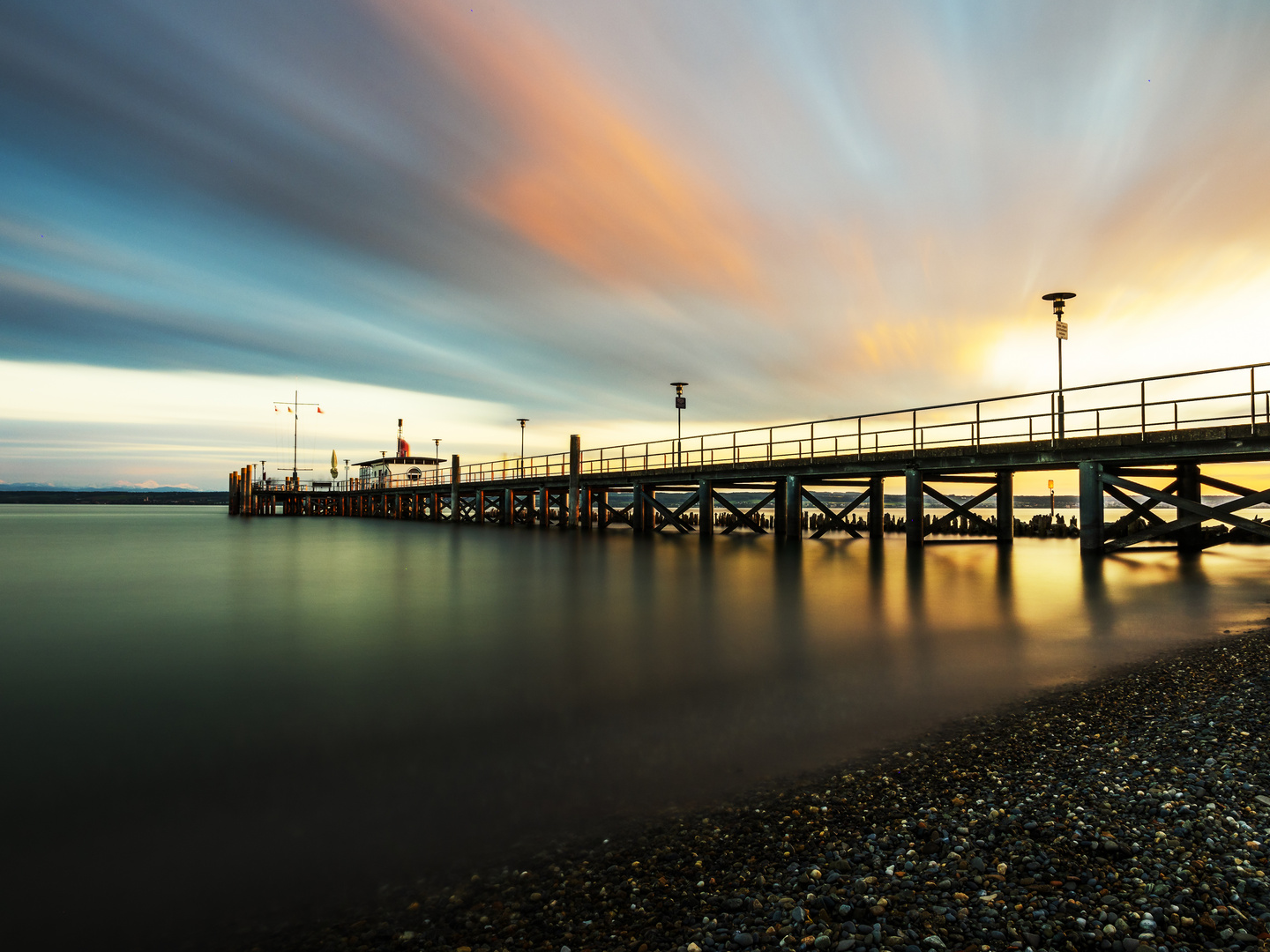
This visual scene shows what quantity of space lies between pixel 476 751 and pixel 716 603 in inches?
294

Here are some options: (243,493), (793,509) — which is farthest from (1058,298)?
(243,493)

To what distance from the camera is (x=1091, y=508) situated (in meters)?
18.8

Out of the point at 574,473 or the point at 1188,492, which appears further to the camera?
the point at 574,473

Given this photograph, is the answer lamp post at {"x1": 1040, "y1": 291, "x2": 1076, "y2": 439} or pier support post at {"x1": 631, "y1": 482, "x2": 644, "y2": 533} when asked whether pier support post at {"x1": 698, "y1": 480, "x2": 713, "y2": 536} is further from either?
lamp post at {"x1": 1040, "y1": 291, "x2": 1076, "y2": 439}

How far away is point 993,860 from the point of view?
10.5ft

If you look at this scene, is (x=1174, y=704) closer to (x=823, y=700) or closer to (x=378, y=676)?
(x=823, y=700)

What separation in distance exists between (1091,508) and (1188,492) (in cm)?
400

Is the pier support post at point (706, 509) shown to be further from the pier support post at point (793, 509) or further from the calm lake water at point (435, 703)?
the calm lake water at point (435, 703)

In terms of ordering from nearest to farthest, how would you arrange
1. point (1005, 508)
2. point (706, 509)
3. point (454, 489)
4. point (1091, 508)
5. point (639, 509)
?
point (1091, 508)
point (1005, 508)
point (706, 509)
point (639, 509)
point (454, 489)

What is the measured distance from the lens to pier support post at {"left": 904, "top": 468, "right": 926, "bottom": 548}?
22891 mm

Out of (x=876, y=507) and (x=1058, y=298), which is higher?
(x=1058, y=298)

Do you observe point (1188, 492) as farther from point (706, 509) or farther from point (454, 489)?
point (454, 489)

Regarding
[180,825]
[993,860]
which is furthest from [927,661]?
[180,825]

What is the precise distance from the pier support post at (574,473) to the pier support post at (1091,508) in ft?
82.6
